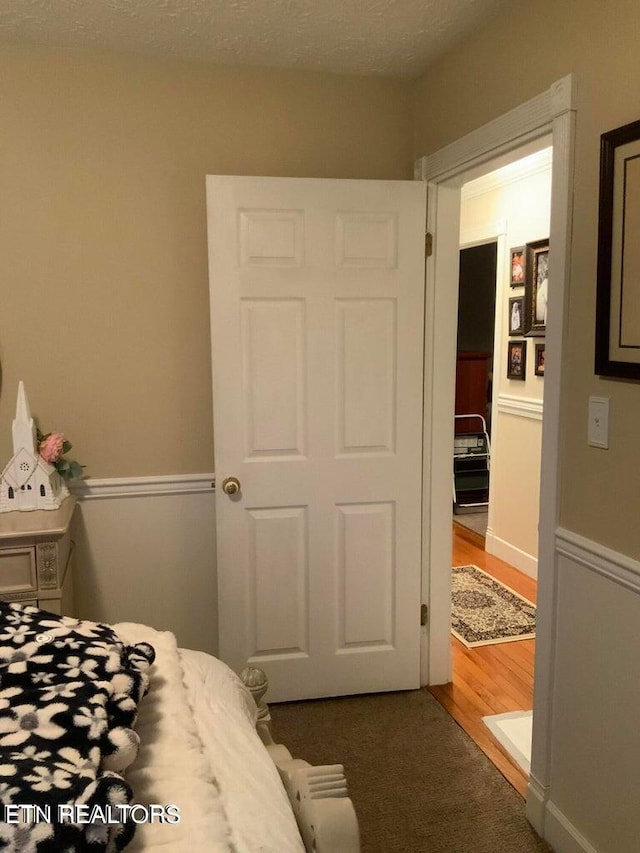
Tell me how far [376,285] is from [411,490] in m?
0.81

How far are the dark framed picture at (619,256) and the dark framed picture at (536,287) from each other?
2383 mm

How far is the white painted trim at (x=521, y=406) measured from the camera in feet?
14.1

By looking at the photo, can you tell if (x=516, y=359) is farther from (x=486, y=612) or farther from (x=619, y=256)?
(x=619, y=256)

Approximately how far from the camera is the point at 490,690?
3021 millimetres

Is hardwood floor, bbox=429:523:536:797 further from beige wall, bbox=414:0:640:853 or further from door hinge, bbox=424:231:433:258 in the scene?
door hinge, bbox=424:231:433:258

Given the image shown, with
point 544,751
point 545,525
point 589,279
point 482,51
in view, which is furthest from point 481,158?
point 544,751

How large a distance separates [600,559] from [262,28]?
77.1 inches

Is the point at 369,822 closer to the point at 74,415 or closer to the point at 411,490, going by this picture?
the point at 411,490

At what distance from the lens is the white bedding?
97 centimetres

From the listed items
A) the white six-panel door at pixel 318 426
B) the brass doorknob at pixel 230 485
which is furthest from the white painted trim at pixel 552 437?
the brass doorknob at pixel 230 485

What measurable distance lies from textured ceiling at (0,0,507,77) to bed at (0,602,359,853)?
188 centimetres

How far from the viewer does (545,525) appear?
6.91 ft

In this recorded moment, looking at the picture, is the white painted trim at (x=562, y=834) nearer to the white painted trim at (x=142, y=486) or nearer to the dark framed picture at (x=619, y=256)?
the dark framed picture at (x=619, y=256)

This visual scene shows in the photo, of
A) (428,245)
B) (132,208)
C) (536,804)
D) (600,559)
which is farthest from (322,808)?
(132,208)
